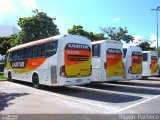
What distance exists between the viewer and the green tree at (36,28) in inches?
1312

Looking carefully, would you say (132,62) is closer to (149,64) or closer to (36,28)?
(149,64)

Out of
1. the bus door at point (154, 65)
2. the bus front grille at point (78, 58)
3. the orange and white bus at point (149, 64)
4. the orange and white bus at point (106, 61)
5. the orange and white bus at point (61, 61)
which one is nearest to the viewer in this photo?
the orange and white bus at point (61, 61)

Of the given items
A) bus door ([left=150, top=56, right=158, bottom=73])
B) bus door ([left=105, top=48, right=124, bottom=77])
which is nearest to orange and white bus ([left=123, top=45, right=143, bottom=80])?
bus door ([left=105, top=48, right=124, bottom=77])

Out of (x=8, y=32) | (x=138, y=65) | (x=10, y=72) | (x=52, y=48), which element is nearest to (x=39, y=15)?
(x=10, y=72)

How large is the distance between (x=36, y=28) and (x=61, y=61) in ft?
63.0

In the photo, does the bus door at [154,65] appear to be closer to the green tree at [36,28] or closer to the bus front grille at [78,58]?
the bus front grille at [78,58]

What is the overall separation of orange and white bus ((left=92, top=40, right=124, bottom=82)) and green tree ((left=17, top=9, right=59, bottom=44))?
1645 centimetres

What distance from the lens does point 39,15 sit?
34000 mm

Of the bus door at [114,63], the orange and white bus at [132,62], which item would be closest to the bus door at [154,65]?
the orange and white bus at [132,62]

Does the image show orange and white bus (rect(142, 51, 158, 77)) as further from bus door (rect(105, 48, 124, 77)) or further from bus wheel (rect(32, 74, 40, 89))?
bus wheel (rect(32, 74, 40, 89))

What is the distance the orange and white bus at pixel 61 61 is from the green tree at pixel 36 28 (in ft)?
49.4

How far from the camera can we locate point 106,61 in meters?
17.4

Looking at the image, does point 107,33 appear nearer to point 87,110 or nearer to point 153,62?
point 153,62

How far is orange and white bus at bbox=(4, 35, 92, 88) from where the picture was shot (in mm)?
15094
